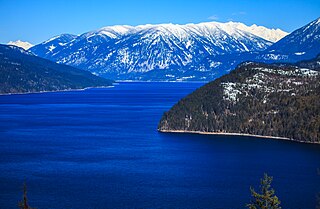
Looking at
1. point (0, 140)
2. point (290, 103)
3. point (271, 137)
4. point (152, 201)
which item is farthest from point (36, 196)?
point (290, 103)

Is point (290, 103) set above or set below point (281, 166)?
above

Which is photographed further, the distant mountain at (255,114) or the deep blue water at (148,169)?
the distant mountain at (255,114)

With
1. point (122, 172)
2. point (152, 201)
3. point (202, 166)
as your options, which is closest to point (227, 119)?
point (202, 166)

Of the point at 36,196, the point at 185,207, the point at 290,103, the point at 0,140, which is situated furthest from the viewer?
the point at 290,103

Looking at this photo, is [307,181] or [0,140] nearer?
[307,181]

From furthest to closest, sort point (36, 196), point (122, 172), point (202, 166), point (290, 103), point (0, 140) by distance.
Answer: point (290, 103) → point (0, 140) → point (202, 166) → point (122, 172) → point (36, 196)

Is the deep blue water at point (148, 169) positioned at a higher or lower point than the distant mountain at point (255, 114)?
lower

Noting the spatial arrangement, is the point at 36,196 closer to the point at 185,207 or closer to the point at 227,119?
the point at 185,207

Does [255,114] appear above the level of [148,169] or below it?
above
